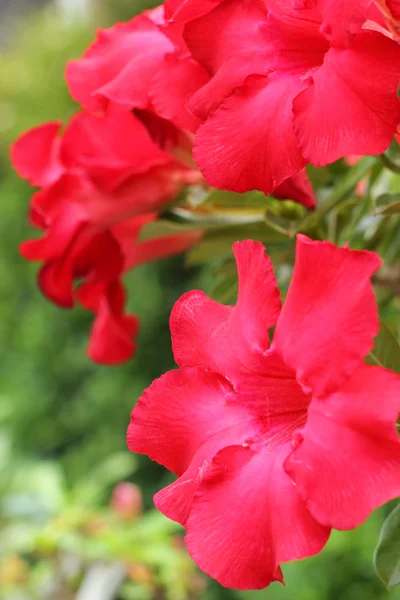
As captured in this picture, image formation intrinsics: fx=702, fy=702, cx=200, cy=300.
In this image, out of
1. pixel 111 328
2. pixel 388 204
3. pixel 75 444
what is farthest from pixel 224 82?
pixel 75 444

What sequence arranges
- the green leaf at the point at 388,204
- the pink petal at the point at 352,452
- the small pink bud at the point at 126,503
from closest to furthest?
the pink petal at the point at 352,452, the green leaf at the point at 388,204, the small pink bud at the point at 126,503

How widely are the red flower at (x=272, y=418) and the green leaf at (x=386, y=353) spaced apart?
0.04 meters

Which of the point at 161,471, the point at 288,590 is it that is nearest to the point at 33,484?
the point at 288,590

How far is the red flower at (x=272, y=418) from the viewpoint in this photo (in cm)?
23

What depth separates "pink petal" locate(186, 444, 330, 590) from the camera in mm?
244

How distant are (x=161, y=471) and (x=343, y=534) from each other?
0.95 meters

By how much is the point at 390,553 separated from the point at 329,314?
13 centimetres

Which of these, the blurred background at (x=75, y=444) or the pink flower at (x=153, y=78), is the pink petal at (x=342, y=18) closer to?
the pink flower at (x=153, y=78)

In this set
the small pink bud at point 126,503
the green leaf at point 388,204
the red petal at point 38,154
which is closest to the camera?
the green leaf at point 388,204

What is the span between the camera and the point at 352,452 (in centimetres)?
23

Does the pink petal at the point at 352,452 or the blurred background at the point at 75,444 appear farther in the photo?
the blurred background at the point at 75,444

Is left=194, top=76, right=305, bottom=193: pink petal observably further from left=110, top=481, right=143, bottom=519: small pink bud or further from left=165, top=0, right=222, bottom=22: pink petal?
left=110, top=481, right=143, bottom=519: small pink bud

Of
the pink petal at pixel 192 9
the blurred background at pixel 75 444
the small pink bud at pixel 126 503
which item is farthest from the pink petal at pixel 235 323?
the small pink bud at pixel 126 503

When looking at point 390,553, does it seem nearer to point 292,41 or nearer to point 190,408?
point 190,408
